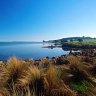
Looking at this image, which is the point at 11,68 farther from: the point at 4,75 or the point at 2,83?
the point at 2,83

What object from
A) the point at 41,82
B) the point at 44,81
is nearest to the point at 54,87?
the point at 44,81

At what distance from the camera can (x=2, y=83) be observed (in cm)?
732

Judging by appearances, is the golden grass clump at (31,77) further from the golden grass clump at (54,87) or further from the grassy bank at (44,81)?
the golden grass clump at (54,87)

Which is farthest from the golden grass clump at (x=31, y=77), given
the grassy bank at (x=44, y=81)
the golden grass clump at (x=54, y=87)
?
the golden grass clump at (x=54, y=87)

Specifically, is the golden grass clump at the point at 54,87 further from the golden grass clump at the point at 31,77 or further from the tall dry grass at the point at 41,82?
the golden grass clump at the point at 31,77

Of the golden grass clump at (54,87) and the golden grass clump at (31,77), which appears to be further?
the golden grass clump at (31,77)

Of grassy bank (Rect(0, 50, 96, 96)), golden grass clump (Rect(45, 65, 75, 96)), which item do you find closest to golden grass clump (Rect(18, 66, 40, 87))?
grassy bank (Rect(0, 50, 96, 96))

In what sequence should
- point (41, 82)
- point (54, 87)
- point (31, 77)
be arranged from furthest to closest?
point (31, 77) < point (41, 82) < point (54, 87)

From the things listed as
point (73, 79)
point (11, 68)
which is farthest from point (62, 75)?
point (11, 68)

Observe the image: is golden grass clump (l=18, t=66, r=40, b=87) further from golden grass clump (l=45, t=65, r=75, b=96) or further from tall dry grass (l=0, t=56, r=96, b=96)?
golden grass clump (l=45, t=65, r=75, b=96)

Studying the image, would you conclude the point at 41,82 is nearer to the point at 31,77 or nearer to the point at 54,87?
the point at 31,77

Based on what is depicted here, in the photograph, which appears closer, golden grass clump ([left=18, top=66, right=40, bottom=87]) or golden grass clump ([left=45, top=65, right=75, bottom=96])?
golden grass clump ([left=45, top=65, right=75, bottom=96])

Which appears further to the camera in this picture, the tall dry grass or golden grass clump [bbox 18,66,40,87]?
golden grass clump [bbox 18,66,40,87]

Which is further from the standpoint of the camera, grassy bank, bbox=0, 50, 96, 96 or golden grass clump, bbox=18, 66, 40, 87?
golden grass clump, bbox=18, 66, 40, 87
